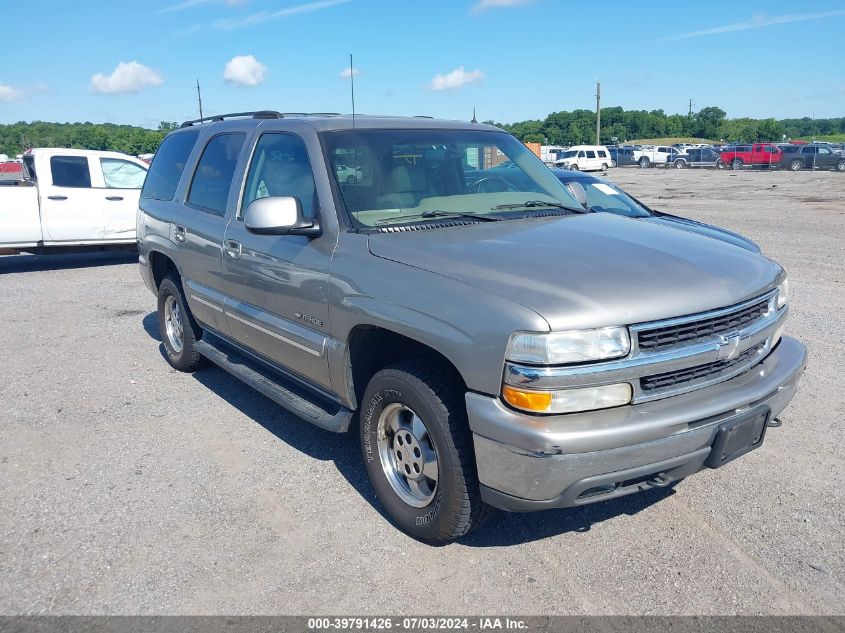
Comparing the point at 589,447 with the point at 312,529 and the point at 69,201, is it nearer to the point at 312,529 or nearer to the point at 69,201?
the point at 312,529

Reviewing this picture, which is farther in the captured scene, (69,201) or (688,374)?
(69,201)

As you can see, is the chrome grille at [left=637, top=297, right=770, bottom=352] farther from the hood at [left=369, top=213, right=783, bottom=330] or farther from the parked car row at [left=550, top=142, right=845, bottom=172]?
the parked car row at [left=550, top=142, right=845, bottom=172]

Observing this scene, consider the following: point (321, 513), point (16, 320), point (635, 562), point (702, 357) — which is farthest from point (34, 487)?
point (16, 320)

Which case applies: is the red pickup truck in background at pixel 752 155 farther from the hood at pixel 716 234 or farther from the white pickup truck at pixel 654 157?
→ the hood at pixel 716 234

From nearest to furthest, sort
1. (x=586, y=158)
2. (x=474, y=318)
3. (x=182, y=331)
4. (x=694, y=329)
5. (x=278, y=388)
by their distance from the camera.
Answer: (x=474, y=318), (x=694, y=329), (x=278, y=388), (x=182, y=331), (x=586, y=158)

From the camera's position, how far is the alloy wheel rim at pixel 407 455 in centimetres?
335

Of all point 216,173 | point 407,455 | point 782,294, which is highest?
point 216,173

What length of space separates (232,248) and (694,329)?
2.90 metres

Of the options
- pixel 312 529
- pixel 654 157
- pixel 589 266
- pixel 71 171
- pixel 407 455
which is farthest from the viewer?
pixel 654 157

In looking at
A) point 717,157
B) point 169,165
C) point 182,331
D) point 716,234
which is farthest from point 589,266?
point 717,157

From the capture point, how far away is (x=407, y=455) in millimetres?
3482

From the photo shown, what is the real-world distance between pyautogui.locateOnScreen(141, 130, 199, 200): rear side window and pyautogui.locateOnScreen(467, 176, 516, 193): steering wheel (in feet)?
8.29

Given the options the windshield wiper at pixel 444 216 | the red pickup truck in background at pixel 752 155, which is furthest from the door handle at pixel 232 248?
the red pickup truck in background at pixel 752 155

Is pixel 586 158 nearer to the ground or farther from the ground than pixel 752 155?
farther from the ground
